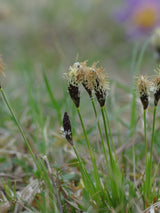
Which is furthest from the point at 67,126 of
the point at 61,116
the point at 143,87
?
the point at 61,116

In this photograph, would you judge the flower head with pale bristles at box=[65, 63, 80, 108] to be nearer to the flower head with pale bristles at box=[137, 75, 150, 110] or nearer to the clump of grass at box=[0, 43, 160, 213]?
the clump of grass at box=[0, 43, 160, 213]

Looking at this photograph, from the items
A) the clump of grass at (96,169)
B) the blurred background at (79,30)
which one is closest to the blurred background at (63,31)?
the blurred background at (79,30)

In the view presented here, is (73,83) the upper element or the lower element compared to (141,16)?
lower

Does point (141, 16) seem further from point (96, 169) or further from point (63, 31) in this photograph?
point (96, 169)

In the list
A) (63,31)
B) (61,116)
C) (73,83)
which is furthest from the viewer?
(63,31)

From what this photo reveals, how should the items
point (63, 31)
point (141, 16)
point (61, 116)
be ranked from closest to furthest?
point (61, 116) < point (141, 16) < point (63, 31)

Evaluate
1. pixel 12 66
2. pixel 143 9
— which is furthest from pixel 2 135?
pixel 143 9

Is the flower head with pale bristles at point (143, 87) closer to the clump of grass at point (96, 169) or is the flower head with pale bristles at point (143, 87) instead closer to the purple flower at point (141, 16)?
the clump of grass at point (96, 169)
